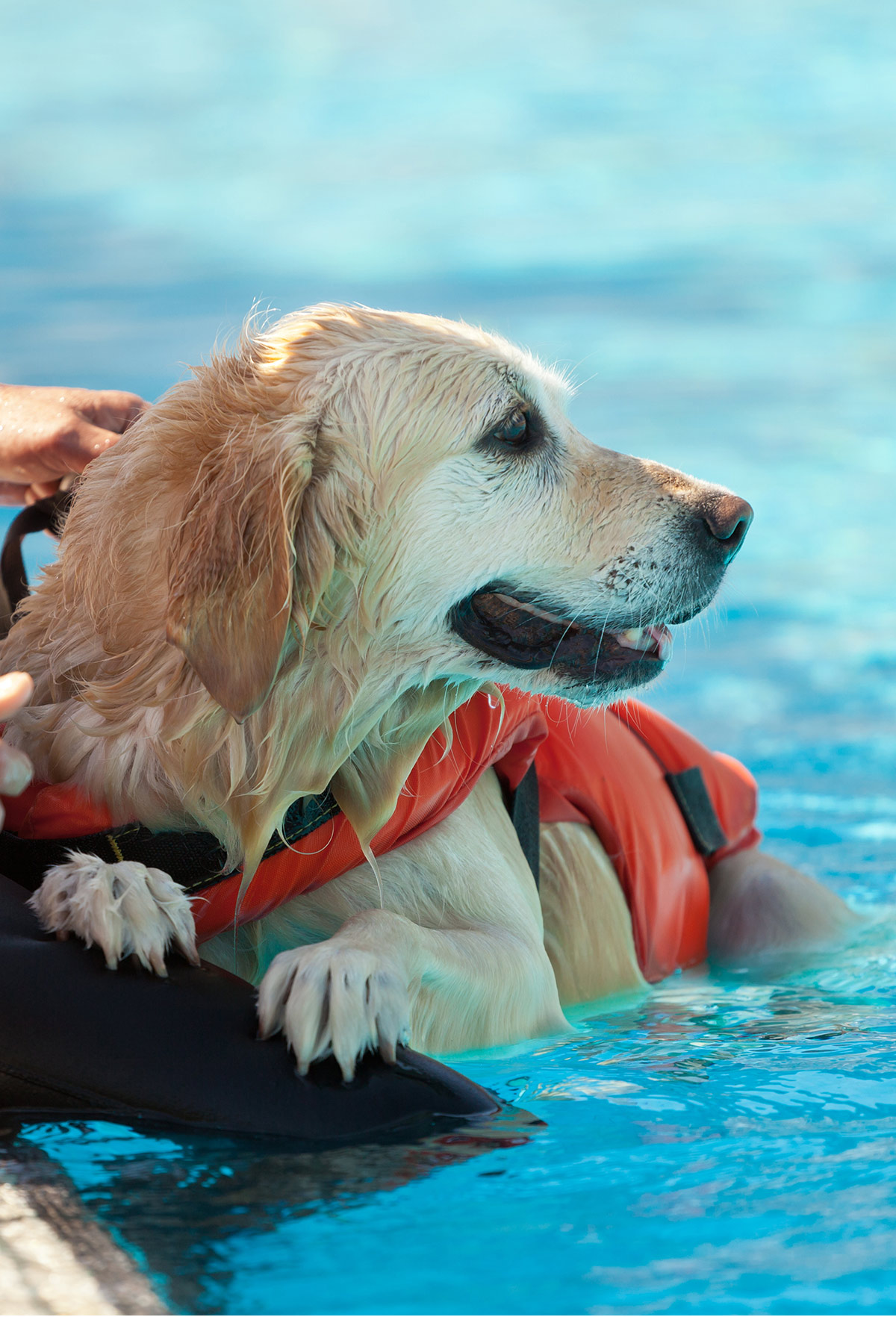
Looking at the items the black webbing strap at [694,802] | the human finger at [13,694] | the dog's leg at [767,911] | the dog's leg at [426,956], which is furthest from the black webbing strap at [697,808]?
the human finger at [13,694]

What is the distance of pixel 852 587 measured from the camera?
29.0ft

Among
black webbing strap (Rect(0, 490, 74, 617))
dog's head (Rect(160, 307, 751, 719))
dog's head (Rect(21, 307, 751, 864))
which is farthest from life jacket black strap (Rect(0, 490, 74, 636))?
dog's head (Rect(160, 307, 751, 719))

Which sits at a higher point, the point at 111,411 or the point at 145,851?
the point at 111,411

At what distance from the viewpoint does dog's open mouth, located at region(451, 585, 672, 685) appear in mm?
2521

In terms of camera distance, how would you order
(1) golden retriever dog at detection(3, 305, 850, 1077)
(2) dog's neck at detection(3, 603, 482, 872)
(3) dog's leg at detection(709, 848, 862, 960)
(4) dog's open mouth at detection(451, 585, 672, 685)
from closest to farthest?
(1) golden retriever dog at detection(3, 305, 850, 1077) < (2) dog's neck at detection(3, 603, 482, 872) < (4) dog's open mouth at detection(451, 585, 672, 685) < (3) dog's leg at detection(709, 848, 862, 960)

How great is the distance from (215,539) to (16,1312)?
1.12 meters

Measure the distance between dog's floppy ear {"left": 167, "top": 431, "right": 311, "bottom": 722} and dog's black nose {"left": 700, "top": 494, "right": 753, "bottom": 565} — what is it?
82cm

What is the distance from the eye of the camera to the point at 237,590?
221 centimetres

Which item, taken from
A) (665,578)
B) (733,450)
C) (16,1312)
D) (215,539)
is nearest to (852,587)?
(733,450)

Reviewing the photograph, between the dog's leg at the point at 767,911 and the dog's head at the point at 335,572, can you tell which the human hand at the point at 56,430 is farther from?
the dog's leg at the point at 767,911

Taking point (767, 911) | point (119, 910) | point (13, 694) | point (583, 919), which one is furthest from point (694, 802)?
point (13, 694)

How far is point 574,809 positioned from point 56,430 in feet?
4.77

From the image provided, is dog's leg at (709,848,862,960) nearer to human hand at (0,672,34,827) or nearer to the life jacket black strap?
the life jacket black strap

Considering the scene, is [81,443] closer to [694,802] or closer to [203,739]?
[203,739]
